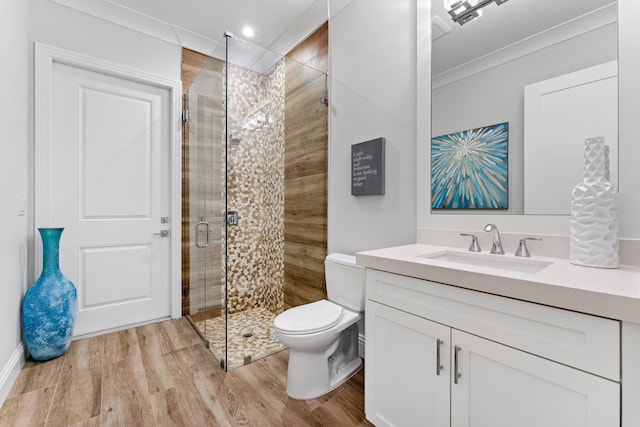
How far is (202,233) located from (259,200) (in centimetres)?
70

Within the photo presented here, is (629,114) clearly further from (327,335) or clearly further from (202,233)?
(202,233)

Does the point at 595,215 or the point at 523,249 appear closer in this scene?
the point at 595,215

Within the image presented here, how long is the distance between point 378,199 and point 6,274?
2.26 metres

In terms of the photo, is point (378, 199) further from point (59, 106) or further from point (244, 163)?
point (59, 106)

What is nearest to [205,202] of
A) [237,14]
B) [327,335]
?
[327,335]

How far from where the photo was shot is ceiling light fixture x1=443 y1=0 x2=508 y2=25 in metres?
1.53

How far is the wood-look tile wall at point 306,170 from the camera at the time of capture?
2383 millimetres

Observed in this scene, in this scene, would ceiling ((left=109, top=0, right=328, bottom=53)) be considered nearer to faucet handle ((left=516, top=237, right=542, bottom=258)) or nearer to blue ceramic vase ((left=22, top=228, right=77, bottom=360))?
blue ceramic vase ((left=22, top=228, right=77, bottom=360))

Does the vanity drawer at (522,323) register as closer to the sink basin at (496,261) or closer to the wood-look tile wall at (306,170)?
the sink basin at (496,261)

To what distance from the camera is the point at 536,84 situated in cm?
132

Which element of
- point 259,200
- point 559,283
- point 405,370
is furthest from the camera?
point 259,200

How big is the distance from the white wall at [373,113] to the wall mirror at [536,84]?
22cm

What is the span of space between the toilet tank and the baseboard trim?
1.88 meters

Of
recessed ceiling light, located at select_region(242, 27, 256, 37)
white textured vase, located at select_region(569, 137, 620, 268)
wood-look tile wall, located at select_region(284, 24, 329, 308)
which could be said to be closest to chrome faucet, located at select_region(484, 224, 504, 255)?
white textured vase, located at select_region(569, 137, 620, 268)
